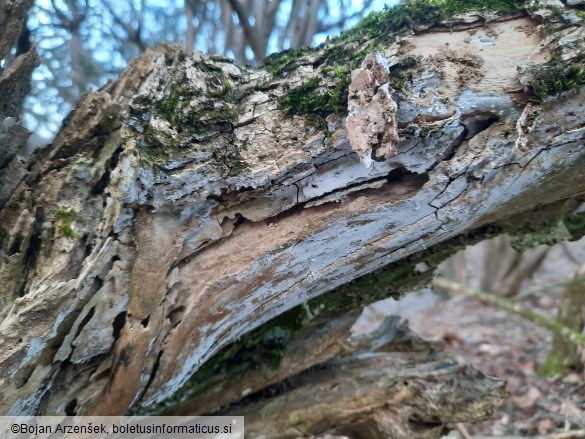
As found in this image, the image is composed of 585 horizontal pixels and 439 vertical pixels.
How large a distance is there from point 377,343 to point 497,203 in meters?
1.09

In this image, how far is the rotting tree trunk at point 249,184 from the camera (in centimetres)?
137

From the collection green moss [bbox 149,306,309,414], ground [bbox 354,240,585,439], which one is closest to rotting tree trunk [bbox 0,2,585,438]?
green moss [bbox 149,306,309,414]

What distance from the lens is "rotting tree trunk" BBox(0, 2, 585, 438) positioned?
1368 millimetres

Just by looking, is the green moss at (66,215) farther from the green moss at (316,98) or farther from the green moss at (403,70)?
the green moss at (403,70)

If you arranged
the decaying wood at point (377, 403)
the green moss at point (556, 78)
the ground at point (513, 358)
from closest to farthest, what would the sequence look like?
the green moss at point (556, 78), the decaying wood at point (377, 403), the ground at point (513, 358)

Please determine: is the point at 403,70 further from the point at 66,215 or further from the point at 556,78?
the point at 66,215

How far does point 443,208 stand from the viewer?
1517 millimetres

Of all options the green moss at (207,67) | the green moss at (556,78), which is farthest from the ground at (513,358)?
the green moss at (207,67)

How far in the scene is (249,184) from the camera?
55.9 inches

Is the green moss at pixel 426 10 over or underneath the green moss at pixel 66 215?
over

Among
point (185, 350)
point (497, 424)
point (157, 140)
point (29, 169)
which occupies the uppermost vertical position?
point (29, 169)

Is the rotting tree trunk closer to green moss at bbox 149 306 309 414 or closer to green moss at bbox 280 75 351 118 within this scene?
green moss at bbox 280 75 351 118

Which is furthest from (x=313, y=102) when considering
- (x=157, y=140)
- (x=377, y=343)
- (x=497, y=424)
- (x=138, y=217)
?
(x=497, y=424)

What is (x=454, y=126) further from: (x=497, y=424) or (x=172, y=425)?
(x=497, y=424)
